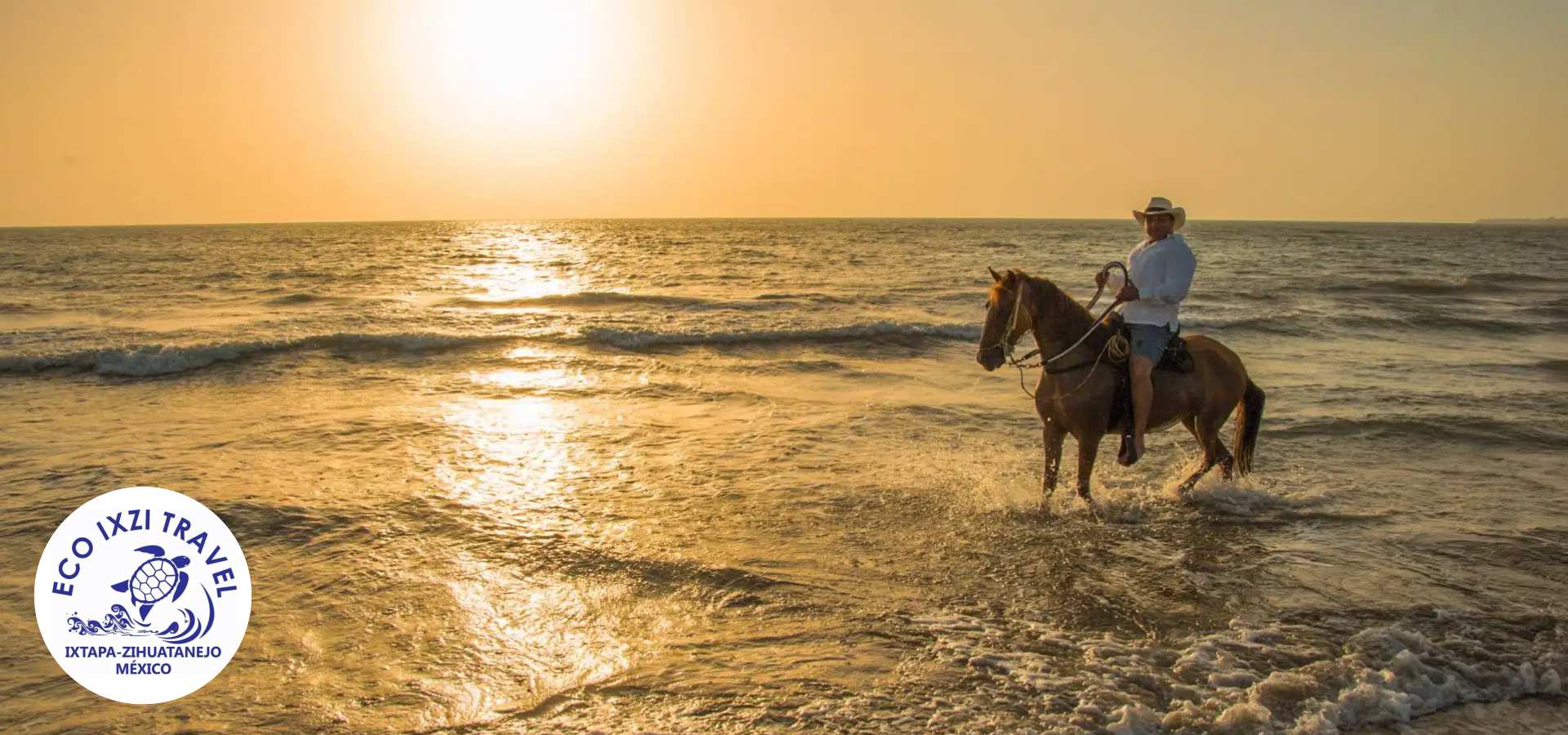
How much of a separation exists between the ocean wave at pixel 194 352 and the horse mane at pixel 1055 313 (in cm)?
1430

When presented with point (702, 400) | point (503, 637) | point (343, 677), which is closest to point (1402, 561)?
point (503, 637)

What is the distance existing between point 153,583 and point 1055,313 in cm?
664

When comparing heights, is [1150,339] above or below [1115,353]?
above

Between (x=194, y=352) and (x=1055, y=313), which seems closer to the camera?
(x=1055, y=313)

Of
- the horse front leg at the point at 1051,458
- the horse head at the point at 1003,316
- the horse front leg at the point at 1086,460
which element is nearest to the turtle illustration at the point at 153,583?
the horse head at the point at 1003,316

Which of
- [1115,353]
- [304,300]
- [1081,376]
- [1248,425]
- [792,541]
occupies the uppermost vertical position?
[1115,353]

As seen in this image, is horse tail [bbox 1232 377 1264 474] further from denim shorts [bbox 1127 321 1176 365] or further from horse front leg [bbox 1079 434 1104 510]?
horse front leg [bbox 1079 434 1104 510]

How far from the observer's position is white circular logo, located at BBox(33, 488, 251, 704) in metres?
5.01

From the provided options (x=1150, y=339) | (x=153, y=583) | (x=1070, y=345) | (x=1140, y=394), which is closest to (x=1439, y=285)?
(x=1150, y=339)

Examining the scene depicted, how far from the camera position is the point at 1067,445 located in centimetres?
1054

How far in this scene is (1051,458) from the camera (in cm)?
775

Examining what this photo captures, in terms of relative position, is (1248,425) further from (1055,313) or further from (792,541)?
(792,541)

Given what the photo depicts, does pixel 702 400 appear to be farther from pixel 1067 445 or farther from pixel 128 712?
pixel 128 712

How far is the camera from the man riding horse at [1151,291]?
7.06m
